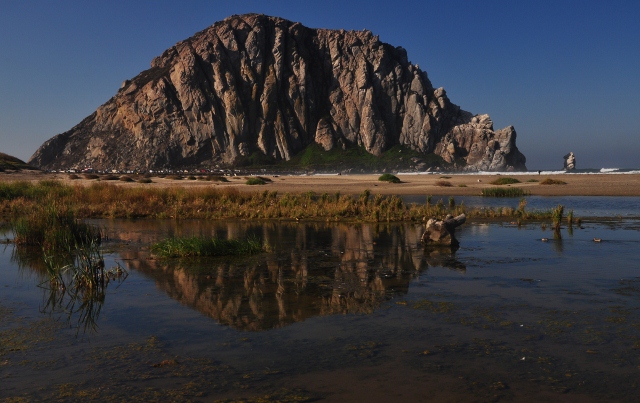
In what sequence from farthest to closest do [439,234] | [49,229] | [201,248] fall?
[439,234], [49,229], [201,248]

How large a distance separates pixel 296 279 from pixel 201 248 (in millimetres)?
4210

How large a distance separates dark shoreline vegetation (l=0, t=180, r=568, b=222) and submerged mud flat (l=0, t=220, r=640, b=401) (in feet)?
36.3

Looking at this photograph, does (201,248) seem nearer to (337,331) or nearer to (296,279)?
(296,279)

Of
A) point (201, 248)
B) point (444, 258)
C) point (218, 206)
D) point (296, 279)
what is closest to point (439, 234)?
point (444, 258)

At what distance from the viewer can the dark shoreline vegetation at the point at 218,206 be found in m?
27.8

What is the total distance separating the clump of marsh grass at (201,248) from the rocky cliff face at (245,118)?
167m

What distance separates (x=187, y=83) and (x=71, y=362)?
7306 inches

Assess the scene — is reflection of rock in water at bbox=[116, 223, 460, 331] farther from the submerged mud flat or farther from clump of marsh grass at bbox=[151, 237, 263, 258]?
clump of marsh grass at bbox=[151, 237, 263, 258]

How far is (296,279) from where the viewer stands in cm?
1344

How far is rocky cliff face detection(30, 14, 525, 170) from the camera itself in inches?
7254

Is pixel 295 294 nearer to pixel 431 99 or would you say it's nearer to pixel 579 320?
pixel 579 320

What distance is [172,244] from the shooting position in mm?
16609

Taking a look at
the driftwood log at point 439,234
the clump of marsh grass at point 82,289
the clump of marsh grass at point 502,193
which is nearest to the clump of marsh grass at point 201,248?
A: the clump of marsh grass at point 82,289

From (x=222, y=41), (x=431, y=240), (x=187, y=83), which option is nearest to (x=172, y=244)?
(x=431, y=240)
